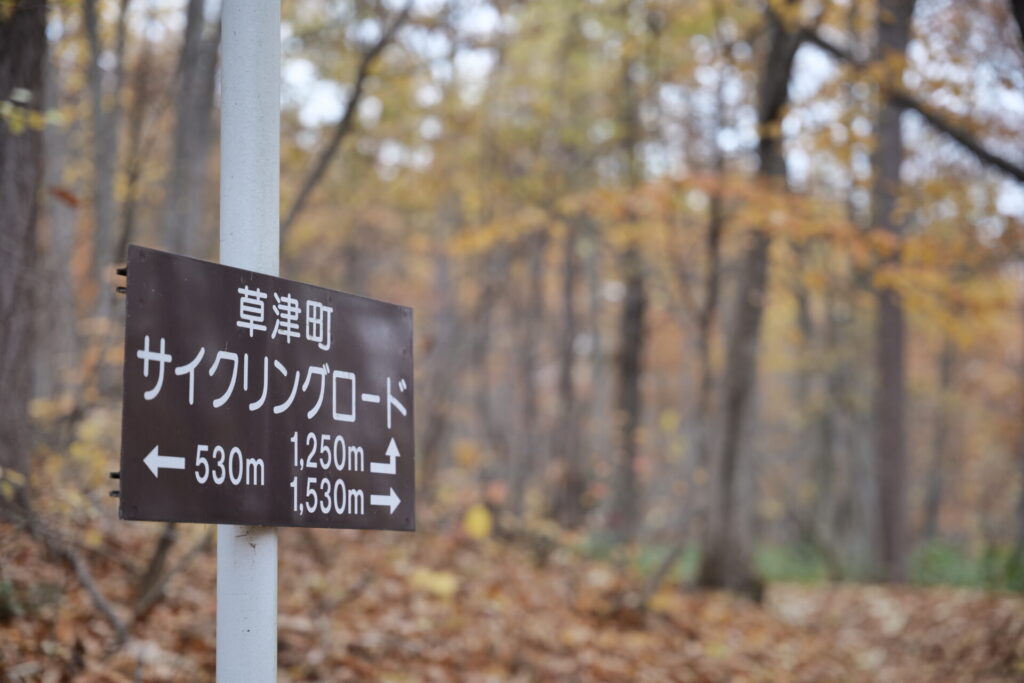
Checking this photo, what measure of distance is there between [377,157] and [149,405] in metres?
14.7

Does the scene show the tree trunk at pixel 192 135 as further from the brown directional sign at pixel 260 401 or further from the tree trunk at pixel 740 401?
the tree trunk at pixel 740 401

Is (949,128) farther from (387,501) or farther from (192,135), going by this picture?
(387,501)

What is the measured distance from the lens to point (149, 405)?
252cm

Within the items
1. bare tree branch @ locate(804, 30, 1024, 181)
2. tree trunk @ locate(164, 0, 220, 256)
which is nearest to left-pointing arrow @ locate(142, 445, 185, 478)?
tree trunk @ locate(164, 0, 220, 256)

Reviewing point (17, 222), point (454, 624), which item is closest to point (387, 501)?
point (17, 222)

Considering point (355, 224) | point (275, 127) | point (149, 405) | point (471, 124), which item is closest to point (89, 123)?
point (471, 124)

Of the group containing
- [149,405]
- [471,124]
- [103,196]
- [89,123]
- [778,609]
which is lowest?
[778,609]

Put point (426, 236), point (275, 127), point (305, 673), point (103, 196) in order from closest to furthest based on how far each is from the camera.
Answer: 1. point (275, 127)
2. point (305, 673)
3. point (103, 196)
4. point (426, 236)

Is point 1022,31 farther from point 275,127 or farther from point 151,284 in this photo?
point 151,284

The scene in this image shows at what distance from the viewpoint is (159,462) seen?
2.52m

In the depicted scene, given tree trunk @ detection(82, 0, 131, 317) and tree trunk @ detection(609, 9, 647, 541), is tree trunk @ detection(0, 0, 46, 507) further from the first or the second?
tree trunk @ detection(609, 9, 647, 541)

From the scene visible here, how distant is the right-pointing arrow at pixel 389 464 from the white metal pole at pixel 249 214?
394mm

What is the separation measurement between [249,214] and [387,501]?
1051 mm

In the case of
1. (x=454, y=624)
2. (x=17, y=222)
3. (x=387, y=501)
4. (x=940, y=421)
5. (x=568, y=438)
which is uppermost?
(x=940, y=421)
